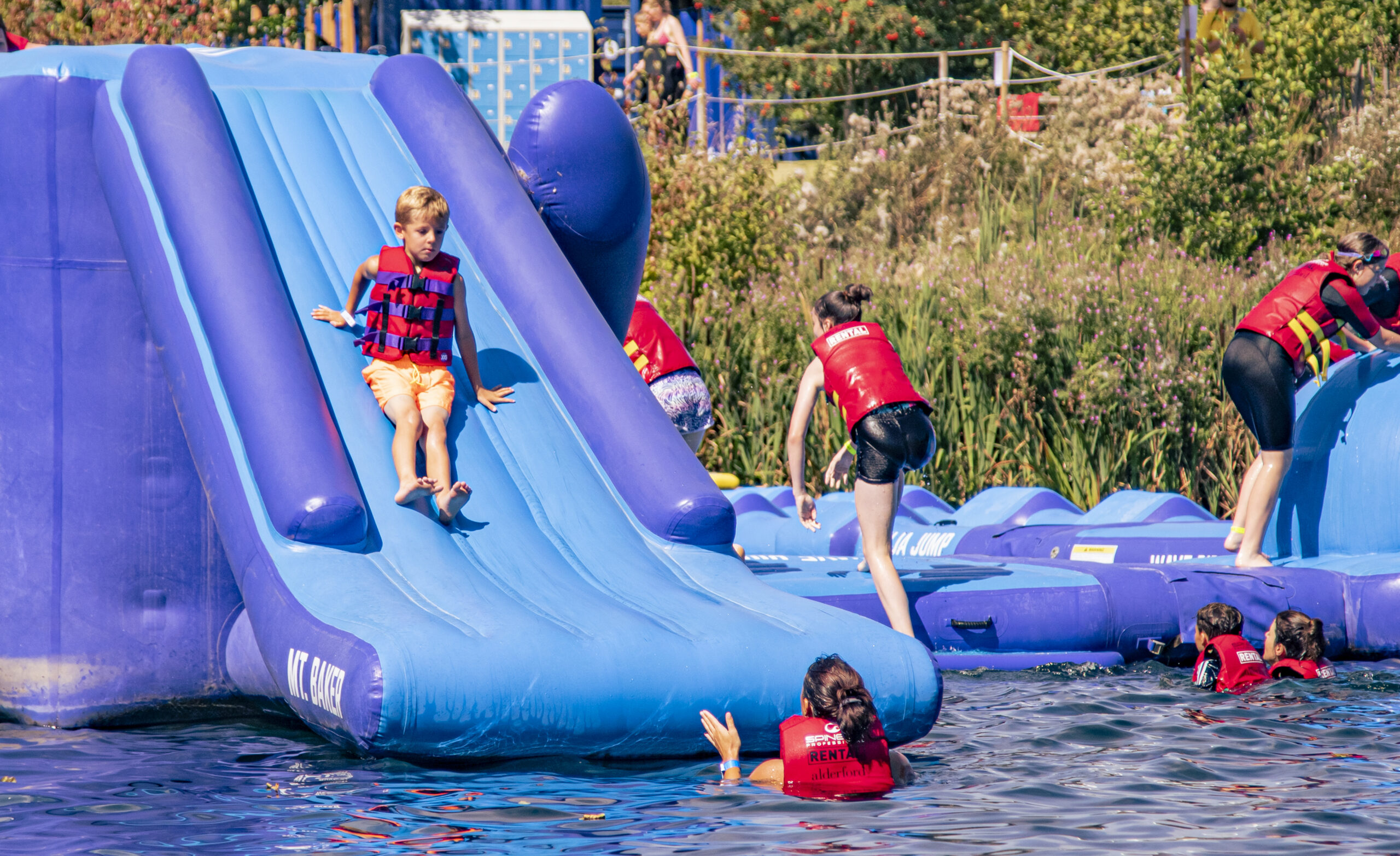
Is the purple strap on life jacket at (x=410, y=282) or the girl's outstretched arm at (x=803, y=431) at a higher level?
the purple strap on life jacket at (x=410, y=282)

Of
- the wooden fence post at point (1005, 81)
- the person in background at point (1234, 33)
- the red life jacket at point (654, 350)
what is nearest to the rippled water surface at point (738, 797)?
the red life jacket at point (654, 350)

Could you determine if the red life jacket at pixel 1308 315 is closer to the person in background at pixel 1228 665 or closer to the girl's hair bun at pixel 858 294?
the person in background at pixel 1228 665

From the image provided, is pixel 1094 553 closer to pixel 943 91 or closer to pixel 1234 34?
pixel 1234 34

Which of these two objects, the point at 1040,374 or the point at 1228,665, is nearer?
the point at 1228,665

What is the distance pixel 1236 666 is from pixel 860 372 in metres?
1.82

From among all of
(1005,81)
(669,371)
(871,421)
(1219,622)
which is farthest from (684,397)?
(1005,81)

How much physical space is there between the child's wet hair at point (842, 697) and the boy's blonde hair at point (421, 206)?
2032 mm

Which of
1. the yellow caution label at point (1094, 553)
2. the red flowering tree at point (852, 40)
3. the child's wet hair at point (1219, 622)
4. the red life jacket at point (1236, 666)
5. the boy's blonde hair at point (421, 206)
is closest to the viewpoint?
the boy's blonde hair at point (421, 206)

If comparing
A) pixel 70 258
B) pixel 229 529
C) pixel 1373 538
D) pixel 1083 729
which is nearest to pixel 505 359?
pixel 229 529

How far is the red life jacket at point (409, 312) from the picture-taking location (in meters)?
5.36

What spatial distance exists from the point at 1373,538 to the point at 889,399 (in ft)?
8.71

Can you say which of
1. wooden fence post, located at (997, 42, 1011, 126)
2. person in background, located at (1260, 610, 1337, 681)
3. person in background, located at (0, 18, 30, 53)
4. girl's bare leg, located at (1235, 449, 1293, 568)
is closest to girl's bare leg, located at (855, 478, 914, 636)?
person in background, located at (1260, 610, 1337, 681)

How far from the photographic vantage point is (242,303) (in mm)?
5195

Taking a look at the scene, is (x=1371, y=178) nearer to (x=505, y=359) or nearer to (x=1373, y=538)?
(x=1373, y=538)
